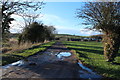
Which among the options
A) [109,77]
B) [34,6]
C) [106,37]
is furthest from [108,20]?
[34,6]

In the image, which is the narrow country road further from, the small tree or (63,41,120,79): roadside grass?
the small tree

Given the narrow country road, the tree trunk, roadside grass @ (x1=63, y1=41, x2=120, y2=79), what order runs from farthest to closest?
the tree trunk → roadside grass @ (x1=63, y1=41, x2=120, y2=79) → the narrow country road

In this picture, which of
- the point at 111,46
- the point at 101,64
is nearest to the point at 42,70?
the point at 101,64

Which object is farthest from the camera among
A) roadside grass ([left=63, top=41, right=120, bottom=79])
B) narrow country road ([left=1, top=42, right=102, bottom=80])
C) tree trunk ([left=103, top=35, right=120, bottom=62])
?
tree trunk ([left=103, top=35, right=120, bottom=62])

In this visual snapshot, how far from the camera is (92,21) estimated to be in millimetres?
13234

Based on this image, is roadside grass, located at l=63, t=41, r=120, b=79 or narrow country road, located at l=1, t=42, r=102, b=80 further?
roadside grass, located at l=63, t=41, r=120, b=79

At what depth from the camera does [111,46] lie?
10.5 m

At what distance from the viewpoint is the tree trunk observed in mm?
10328

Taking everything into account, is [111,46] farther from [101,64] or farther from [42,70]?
[42,70]

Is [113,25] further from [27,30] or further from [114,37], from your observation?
[27,30]

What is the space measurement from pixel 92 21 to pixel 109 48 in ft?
12.0

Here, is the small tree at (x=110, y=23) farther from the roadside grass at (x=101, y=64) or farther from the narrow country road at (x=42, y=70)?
the narrow country road at (x=42, y=70)

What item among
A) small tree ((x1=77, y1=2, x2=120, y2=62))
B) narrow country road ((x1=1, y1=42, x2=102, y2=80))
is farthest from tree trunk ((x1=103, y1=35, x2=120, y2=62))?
narrow country road ((x1=1, y1=42, x2=102, y2=80))

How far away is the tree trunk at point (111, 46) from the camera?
10.3m
